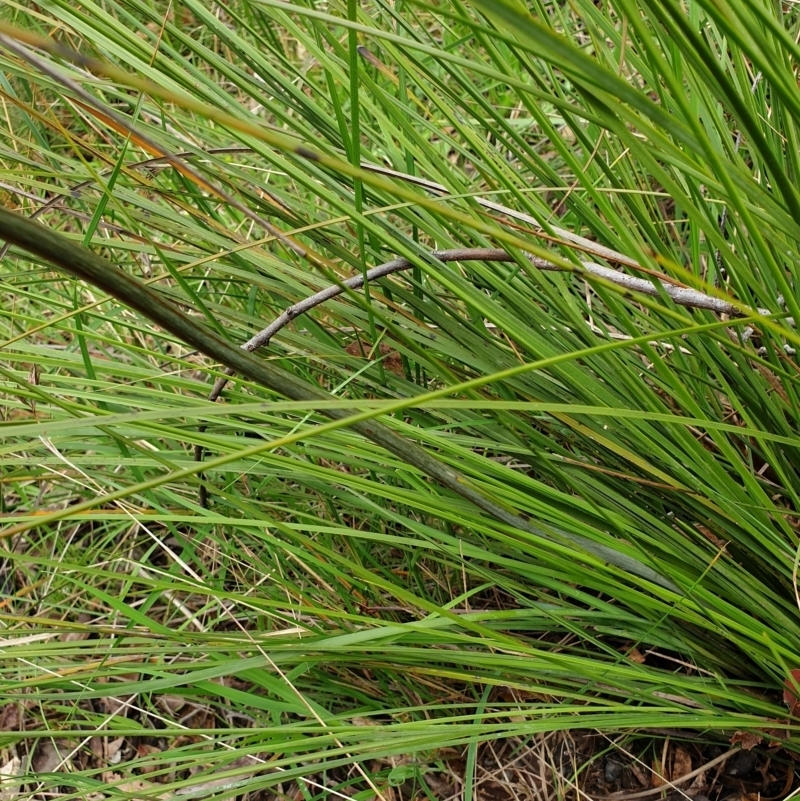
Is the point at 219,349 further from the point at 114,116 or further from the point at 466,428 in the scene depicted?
the point at 466,428

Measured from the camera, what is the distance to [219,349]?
0.49 metres

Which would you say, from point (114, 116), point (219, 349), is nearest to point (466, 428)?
point (219, 349)

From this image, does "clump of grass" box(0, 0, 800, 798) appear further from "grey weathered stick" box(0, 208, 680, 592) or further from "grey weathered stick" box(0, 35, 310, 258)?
"grey weathered stick" box(0, 35, 310, 258)

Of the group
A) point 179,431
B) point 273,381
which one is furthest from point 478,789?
point 273,381

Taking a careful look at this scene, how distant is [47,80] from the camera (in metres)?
0.91

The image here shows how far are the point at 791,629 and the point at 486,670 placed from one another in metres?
0.37

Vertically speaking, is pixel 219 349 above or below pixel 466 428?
above

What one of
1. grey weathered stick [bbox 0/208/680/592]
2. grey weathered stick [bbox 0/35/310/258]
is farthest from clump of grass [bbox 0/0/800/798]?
grey weathered stick [bbox 0/35/310/258]

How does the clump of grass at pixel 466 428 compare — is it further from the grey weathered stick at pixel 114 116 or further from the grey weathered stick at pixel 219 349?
the grey weathered stick at pixel 114 116

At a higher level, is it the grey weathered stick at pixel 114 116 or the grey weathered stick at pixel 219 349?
the grey weathered stick at pixel 114 116

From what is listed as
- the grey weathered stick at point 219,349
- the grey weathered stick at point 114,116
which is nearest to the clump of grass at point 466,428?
the grey weathered stick at point 219,349

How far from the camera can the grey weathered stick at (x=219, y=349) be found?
0.37 m

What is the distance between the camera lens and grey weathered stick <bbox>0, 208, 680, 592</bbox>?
1.22 ft

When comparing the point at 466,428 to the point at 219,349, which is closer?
the point at 219,349
